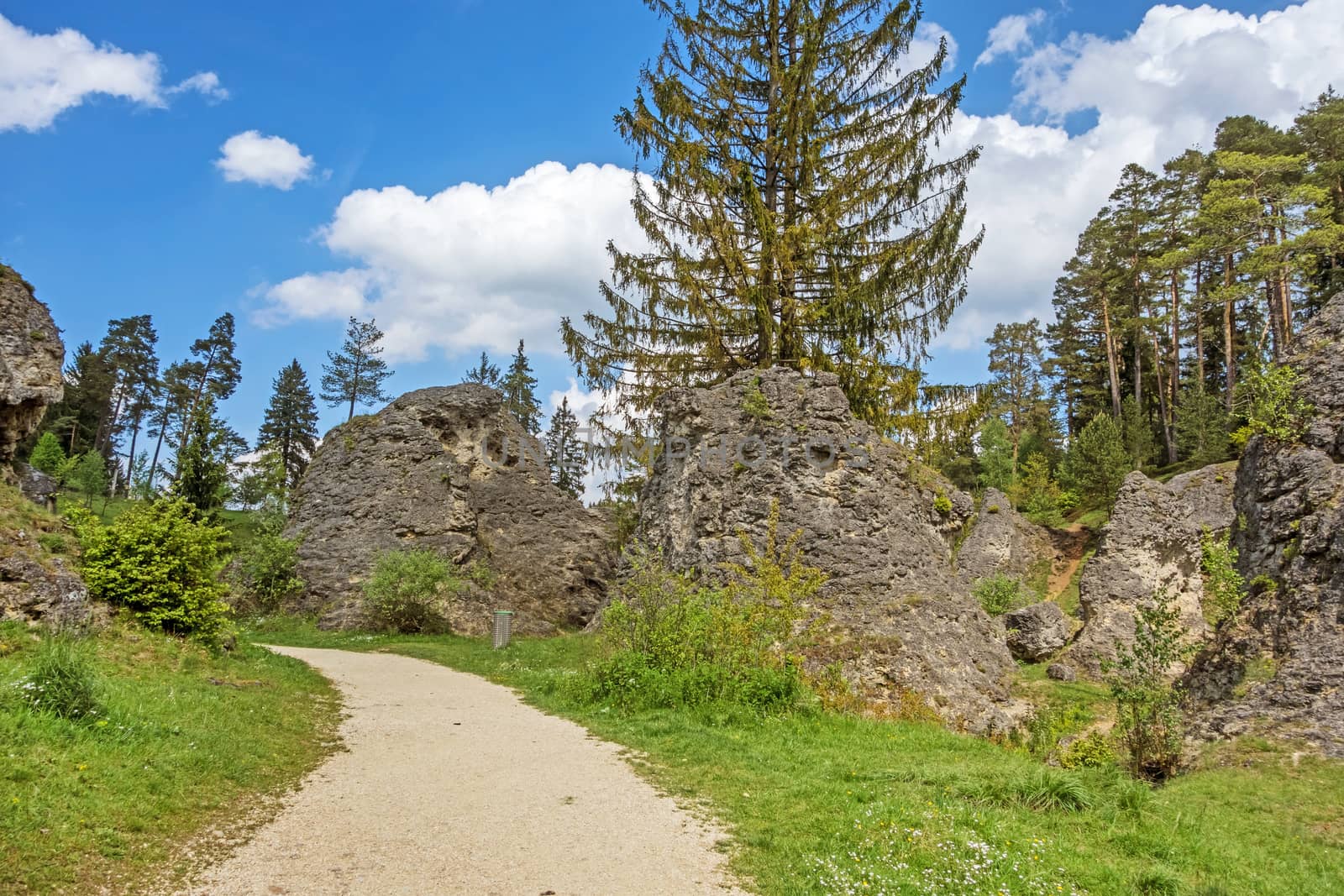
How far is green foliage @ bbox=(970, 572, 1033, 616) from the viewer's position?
24469mm

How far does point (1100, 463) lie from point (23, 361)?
42.4 metres

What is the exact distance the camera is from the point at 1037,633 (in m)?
21.0

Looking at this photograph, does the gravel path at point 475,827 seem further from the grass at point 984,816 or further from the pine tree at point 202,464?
the pine tree at point 202,464

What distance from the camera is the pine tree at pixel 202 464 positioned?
14.3 metres

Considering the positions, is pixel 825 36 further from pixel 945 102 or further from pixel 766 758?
pixel 766 758

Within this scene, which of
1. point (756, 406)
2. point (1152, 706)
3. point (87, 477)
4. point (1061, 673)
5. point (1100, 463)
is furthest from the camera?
point (87, 477)

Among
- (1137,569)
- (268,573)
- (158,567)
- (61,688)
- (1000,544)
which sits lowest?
(61,688)

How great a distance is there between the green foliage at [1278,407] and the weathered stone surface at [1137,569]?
1019cm

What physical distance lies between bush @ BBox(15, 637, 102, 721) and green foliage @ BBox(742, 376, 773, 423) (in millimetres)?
11668

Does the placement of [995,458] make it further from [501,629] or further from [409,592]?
[409,592]

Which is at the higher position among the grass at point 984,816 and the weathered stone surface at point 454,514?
the weathered stone surface at point 454,514

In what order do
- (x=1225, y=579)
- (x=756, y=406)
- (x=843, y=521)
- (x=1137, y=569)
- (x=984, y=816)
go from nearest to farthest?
(x=984, y=816) < (x=1225, y=579) < (x=843, y=521) < (x=756, y=406) < (x=1137, y=569)

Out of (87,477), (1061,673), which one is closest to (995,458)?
(1061,673)

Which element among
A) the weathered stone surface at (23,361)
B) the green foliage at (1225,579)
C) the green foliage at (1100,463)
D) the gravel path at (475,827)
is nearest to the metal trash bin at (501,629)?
the gravel path at (475,827)
